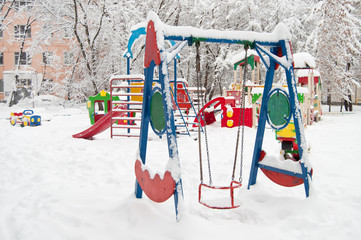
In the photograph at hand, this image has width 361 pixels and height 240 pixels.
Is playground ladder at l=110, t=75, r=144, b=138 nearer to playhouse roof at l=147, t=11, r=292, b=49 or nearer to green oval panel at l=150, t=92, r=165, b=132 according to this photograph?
green oval panel at l=150, t=92, r=165, b=132

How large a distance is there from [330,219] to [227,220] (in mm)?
905

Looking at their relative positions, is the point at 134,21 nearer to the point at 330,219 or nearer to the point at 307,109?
the point at 307,109

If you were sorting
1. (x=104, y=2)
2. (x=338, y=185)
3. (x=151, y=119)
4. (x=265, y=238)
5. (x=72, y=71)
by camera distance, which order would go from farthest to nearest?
1. (x=72, y=71)
2. (x=104, y=2)
3. (x=338, y=185)
4. (x=151, y=119)
5. (x=265, y=238)

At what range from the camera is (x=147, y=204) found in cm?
275

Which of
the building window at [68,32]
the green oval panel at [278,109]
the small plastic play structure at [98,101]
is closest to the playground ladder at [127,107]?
the small plastic play structure at [98,101]

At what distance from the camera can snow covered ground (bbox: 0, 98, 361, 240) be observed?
7.63 ft

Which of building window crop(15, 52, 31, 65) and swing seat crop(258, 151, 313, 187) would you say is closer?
swing seat crop(258, 151, 313, 187)

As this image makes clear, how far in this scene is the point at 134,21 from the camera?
1548cm

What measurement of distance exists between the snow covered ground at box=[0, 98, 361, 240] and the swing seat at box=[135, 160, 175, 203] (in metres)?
0.21

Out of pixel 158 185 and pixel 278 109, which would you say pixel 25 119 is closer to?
pixel 158 185

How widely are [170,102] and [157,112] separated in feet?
1.03

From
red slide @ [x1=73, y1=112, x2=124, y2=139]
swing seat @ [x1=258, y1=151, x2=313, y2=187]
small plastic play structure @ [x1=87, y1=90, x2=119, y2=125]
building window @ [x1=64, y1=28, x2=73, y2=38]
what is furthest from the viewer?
building window @ [x1=64, y1=28, x2=73, y2=38]

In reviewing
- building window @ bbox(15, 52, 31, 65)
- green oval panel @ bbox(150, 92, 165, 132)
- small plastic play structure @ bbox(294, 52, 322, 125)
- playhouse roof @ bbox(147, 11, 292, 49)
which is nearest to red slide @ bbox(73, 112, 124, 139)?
green oval panel @ bbox(150, 92, 165, 132)

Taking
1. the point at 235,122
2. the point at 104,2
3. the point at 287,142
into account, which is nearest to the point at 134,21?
the point at 104,2
